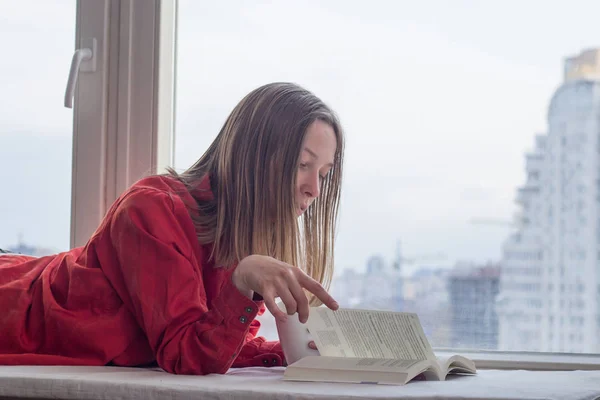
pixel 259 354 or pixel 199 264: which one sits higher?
pixel 199 264

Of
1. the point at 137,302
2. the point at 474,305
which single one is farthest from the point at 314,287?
the point at 474,305

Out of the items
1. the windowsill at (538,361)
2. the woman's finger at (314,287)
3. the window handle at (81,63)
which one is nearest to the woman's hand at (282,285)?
the woman's finger at (314,287)

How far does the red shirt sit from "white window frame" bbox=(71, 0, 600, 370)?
408mm

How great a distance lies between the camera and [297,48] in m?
1.69

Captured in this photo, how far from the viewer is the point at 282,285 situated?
0.99 meters

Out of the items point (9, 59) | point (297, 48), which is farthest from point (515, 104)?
point (9, 59)

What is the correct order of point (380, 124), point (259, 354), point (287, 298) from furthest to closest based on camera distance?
point (380, 124), point (259, 354), point (287, 298)

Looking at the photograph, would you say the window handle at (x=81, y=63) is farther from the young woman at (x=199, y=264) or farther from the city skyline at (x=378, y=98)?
the young woman at (x=199, y=264)

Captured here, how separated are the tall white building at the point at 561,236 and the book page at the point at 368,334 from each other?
0.43 metres

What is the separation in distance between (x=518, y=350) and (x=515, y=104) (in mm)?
510

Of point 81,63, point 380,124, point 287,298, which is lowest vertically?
point 287,298

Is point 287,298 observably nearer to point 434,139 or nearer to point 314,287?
point 314,287

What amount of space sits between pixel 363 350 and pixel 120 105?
2.86 ft

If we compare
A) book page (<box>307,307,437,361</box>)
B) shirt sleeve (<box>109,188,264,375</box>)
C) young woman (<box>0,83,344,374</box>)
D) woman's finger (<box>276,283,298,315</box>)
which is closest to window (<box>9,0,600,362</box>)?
young woman (<box>0,83,344,374</box>)
